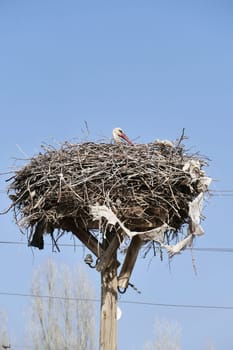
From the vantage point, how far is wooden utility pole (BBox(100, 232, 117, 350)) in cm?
660

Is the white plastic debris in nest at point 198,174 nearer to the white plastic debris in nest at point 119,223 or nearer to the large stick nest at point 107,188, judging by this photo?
the large stick nest at point 107,188

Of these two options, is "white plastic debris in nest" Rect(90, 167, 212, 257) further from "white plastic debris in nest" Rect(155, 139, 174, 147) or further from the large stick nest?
"white plastic debris in nest" Rect(155, 139, 174, 147)

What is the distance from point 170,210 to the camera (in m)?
6.86

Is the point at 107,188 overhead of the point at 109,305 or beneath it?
overhead

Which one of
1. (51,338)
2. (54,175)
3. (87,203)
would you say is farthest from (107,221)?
(51,338)

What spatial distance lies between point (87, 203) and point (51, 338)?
363 inches

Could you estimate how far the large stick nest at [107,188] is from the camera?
21.9 ft

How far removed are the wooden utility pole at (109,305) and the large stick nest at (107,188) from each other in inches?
14.4

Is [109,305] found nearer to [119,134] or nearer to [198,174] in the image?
[198,174]

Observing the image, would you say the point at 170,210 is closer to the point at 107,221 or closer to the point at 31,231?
the point at 107,221

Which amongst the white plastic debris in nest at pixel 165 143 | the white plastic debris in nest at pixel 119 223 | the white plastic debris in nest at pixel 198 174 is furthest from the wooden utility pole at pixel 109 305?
the white plastic debris in nest at pixel 165 143

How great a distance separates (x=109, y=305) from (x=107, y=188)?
3.23 ft

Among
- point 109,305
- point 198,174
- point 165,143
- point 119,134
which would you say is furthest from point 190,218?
point 119,134

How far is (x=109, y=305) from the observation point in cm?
673
